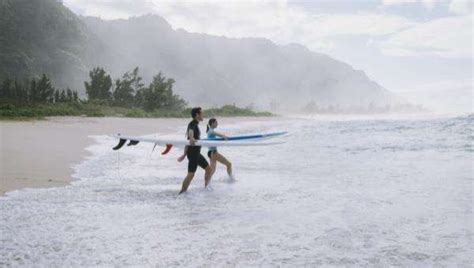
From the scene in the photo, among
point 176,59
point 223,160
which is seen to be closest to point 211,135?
point 223,160

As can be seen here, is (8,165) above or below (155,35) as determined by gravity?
below

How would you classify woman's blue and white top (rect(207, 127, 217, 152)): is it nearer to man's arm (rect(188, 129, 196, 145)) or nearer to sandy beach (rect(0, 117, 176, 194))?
man's arm (rect(188, 129, 196, 145))

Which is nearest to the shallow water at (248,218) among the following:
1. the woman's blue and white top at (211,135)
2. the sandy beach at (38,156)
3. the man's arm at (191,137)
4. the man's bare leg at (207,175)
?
the man's bare leg at (207,175)

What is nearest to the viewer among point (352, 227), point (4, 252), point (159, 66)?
point (4, 252)

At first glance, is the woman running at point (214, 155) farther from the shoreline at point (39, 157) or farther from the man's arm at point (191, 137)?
the shoreline at point (39, 157)

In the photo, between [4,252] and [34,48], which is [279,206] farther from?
[34,48]

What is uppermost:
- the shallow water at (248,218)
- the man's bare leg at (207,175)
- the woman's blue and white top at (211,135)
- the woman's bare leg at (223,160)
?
the woman's blue and white top at (211,135)

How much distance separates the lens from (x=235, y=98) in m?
142

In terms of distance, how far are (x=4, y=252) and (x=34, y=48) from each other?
266ft

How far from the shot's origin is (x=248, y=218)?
256 inches

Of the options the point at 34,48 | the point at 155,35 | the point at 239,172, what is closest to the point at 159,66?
the point at 155,35

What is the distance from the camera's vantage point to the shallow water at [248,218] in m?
4.88

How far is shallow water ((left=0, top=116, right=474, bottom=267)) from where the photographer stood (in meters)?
4.88

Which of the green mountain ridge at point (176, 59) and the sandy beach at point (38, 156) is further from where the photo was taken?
the green mountain ridge at point (176, 59)
